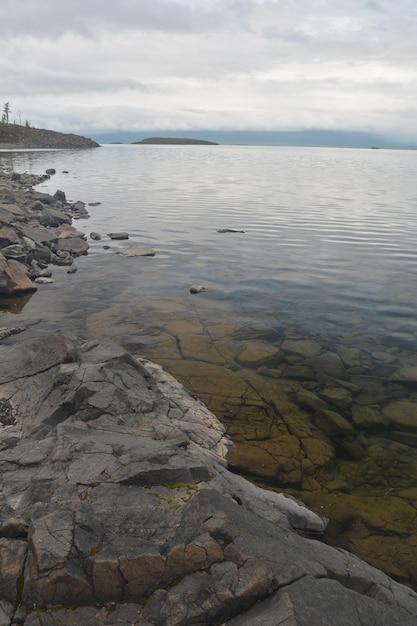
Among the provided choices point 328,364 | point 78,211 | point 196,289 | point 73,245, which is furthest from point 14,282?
point 78,211

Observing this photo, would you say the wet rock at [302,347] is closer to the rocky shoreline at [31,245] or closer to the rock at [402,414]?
the rock at [402,414]

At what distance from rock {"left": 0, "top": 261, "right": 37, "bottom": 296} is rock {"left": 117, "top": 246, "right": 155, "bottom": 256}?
29.5 feet

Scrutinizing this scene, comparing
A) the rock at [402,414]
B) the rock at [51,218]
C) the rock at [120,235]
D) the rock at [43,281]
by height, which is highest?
the rock at [51,218]

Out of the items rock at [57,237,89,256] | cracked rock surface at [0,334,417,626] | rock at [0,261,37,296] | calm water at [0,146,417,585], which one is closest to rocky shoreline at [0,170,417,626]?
cracked rock surface at [0,334,417,626]

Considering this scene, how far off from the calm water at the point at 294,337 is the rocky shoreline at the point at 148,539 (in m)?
1.78

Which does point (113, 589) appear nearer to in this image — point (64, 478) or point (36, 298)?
point (64, 478)

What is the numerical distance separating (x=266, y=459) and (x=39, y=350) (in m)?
7.01

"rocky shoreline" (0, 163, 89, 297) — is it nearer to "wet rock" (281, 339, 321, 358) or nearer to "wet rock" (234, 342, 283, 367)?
"wet rock" (234, 342, 283, 367)

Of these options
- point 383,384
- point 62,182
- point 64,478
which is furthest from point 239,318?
point 62,182

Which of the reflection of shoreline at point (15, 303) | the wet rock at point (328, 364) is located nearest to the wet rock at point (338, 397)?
the wet rock at point (328, 364)

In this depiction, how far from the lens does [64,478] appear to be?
7.54 metres

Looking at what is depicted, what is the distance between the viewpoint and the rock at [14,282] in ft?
68.5

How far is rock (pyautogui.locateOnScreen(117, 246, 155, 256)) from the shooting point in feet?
99.0

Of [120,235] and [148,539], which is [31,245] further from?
[148,539]
